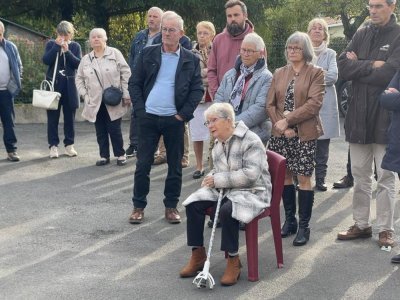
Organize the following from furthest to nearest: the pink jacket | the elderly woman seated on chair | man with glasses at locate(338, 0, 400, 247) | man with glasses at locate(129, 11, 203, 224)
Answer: the pink jacket → man with glasses at locate(129, 11, 203, 224) → man with glasses at locate(338, 0, 400, 247) → the elderly woman seated on chair

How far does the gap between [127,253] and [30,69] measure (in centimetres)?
848

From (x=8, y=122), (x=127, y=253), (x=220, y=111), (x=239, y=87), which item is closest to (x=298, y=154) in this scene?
(x=239, y=87)

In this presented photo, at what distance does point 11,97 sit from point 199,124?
2777mm

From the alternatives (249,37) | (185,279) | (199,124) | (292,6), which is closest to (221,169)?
(185,279)

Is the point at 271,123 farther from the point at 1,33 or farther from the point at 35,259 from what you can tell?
the point at 1,33

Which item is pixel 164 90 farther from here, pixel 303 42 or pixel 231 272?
pixel 231 272

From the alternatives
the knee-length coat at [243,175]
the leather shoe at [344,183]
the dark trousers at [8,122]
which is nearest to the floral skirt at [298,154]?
the knee-length coat at [243,175]

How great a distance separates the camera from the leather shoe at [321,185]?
8.71 meters

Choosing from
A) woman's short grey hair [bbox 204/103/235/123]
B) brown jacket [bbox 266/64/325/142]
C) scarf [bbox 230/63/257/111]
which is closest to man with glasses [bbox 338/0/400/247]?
brown jacket [bbox 266/64/325/142]

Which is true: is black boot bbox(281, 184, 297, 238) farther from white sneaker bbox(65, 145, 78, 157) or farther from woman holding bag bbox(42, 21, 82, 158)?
white sneaker bbox(65, 145, 78, 157)

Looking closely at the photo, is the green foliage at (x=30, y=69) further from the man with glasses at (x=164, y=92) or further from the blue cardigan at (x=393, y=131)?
the blue cardigan at (x=393, y=131)

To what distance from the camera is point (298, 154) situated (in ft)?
21.7

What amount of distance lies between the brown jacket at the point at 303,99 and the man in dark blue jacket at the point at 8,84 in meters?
4.62

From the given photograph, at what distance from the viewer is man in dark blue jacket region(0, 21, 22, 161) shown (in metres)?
9.99
